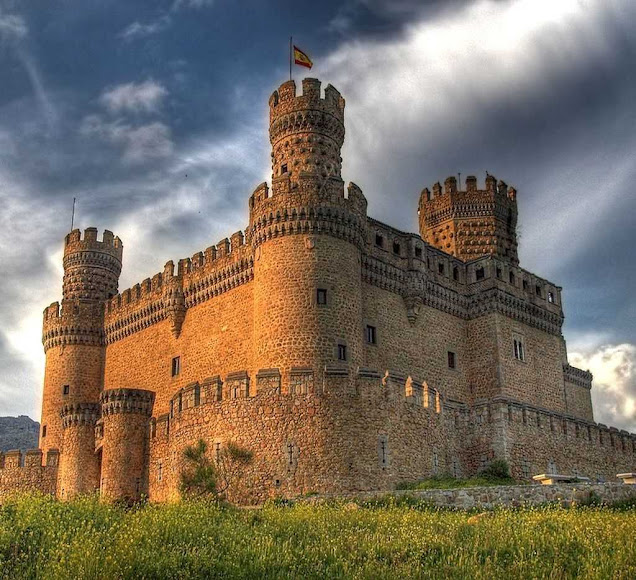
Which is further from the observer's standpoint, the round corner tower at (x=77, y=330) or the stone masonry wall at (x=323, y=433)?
Answer: the round corner tower at (x=77, y=330)

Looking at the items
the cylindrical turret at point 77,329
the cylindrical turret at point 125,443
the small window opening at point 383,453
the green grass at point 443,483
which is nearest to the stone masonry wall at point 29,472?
the cylindrical turret at point 77,329

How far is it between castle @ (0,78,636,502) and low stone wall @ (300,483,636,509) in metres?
2.35

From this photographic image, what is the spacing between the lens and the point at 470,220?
41.7 metres

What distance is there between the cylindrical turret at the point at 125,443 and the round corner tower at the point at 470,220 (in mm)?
17700

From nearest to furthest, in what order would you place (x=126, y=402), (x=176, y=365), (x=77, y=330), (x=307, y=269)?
(x=307, y=269)
(x=126, y=402)
(x=176, y=365)
(x=77, y=330)

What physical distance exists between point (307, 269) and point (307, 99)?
301 inches

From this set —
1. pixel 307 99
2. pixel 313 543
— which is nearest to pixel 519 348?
pixel 307 99

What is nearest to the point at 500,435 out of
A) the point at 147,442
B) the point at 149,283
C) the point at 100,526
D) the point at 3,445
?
the point at 147,442

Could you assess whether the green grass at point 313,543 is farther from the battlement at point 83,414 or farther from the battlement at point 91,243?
the battlement at point 91,243

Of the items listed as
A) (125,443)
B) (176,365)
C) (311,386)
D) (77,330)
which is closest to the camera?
(311,386)

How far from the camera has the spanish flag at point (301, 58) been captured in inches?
1281

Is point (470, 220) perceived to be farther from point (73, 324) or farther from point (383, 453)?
point (383, 453)

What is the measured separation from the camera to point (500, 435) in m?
27.8

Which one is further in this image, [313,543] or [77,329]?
[77,329]
